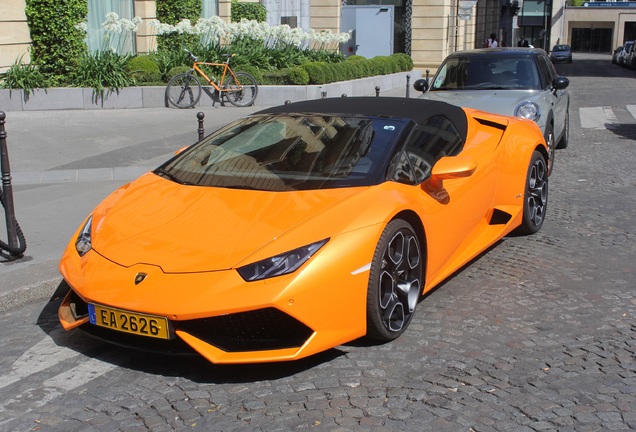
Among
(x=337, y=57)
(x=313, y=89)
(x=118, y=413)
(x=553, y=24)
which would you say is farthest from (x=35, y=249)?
(x=553, y=24)

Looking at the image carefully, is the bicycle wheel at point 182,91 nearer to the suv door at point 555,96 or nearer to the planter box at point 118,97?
the planter box at point 118,97

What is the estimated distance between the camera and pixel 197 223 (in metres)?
4.75

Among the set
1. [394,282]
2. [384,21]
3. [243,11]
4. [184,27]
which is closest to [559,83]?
[394,282]

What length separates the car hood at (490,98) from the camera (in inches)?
405

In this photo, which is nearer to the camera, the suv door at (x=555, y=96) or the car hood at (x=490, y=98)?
the car hood at (x=490, y=98)

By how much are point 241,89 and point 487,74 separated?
7555mm

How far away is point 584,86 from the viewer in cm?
3084

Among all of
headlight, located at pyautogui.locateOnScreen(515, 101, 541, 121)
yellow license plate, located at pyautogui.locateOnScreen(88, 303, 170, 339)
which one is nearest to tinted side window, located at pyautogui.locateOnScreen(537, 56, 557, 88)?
headlight, located at pyautogui.locateOnScreen(515, 101, 541, 121)

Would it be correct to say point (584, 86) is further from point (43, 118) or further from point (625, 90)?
point (43, 118)

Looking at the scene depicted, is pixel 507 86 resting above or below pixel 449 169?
above

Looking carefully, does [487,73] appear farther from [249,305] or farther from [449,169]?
[249,305]

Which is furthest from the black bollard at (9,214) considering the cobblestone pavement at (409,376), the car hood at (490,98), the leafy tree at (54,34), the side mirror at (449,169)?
the leafy tree at (54,34)

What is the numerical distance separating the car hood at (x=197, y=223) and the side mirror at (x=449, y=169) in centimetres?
73

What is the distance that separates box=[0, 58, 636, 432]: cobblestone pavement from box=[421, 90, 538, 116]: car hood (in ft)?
14.6
